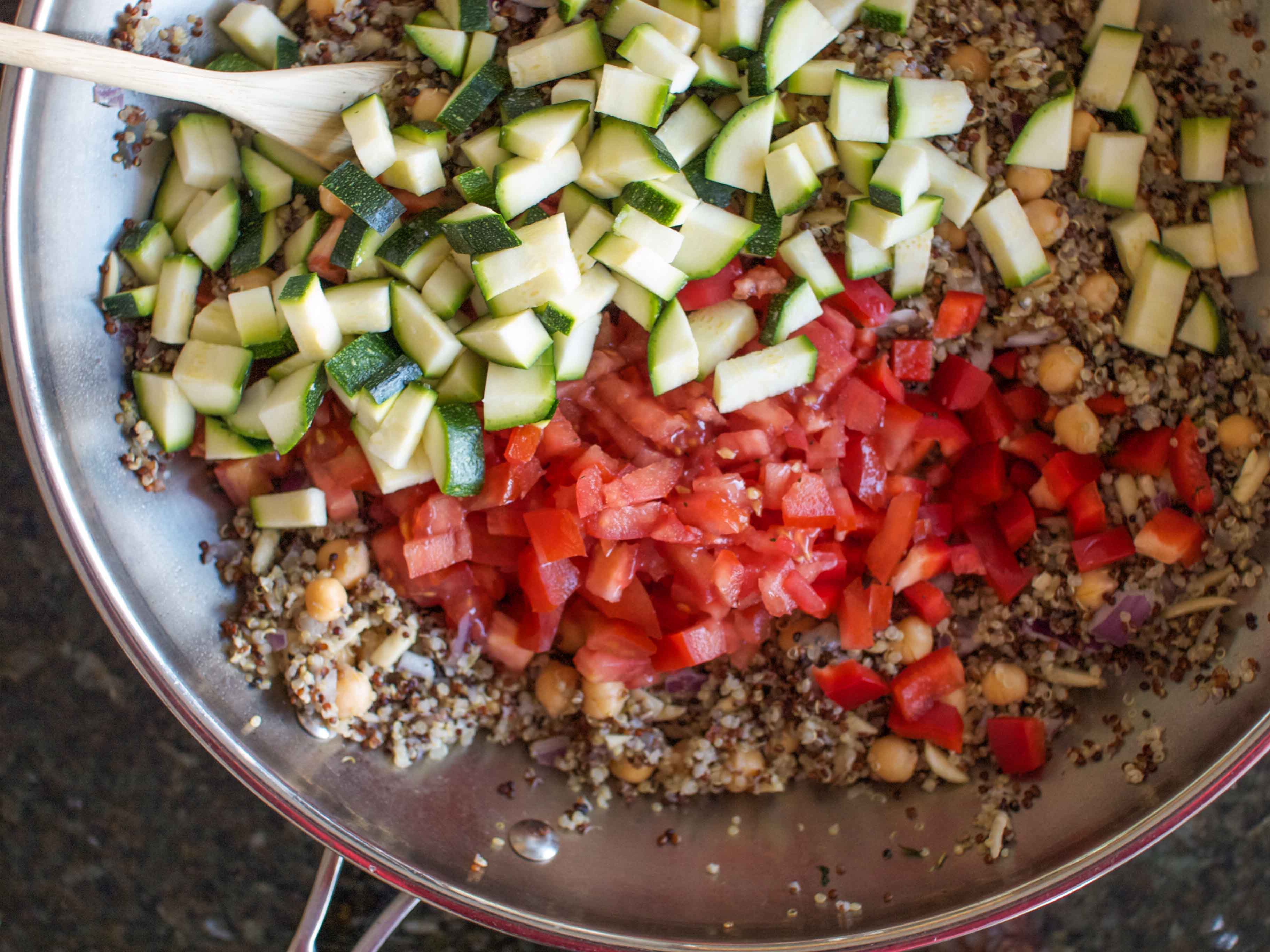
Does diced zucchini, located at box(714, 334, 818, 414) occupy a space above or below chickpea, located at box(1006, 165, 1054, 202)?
below

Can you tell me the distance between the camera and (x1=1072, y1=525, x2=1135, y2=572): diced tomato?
6.46 feet

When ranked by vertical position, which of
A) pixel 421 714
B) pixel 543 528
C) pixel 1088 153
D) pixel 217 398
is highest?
pixel 1088 153

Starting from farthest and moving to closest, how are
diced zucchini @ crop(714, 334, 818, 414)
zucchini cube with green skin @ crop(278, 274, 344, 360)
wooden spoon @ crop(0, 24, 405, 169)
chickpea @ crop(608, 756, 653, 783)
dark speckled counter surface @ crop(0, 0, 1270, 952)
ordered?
dark speckled counter surface @ crop(0, 0, 1270, 952) < chickpea @ crop(608, 756, 653, 783) < diced zucchini @ crop(714, 334, 818, 414) < zucchini cube with green skin @ crop(278, 274, 344, 360) < wooden spoon @ crop(0, 24, 405, 169)

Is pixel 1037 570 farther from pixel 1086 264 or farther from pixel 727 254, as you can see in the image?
pixel 727 254

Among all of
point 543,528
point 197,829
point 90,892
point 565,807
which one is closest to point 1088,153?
point 543,528

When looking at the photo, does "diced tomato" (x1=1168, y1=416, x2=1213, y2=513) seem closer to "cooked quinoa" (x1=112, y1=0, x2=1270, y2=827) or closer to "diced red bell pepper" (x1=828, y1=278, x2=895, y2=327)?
"cooked quinoa" (x1=112, y1=0, x2=1270, y2=827)

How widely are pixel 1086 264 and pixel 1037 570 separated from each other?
0.67 meters

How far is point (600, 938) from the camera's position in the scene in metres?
1.84

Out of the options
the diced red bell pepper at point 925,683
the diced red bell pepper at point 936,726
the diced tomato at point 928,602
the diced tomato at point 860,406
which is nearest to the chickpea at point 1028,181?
the diced tomato at point 860,406

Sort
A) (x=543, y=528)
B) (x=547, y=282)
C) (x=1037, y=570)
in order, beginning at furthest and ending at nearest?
(x=1037, y=570), (x=543, y=528), (x=547, y=282)

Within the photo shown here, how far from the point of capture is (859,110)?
1.83 metres

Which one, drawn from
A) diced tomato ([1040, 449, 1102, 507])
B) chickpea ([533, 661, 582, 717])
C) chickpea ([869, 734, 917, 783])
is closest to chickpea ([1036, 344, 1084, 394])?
diced tomato ([1040, 449, 1102, 507])

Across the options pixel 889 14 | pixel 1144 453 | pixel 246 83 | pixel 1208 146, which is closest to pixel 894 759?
pixel 1144 453

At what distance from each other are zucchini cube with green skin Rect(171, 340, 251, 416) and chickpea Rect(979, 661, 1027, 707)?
67.7 inches
